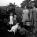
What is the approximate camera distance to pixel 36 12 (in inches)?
23.4

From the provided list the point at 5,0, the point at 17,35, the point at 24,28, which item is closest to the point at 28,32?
the point at 24,28

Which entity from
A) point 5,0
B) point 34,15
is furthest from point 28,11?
point 5,0

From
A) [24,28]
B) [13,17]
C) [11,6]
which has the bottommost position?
[24,28]

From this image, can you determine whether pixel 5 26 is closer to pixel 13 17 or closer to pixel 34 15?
pixel 13 17

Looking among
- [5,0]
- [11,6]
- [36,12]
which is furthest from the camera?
[5,0]

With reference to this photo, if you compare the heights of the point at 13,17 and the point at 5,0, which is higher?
the point at 5,0

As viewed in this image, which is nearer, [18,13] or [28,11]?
[28,11]

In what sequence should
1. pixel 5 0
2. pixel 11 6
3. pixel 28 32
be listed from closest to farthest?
pixel 28 32 < pixel 11 6 < pixel 5 0

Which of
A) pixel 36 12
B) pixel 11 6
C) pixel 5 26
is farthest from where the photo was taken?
pixel 5 26

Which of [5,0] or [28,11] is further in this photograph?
[5,0]

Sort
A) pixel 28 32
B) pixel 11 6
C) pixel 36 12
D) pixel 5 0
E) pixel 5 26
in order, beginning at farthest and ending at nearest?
pixel 5 0, pixel 5 26, pixel 11 6, pixel 28 32, pixel 36 12

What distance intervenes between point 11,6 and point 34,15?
0.32m

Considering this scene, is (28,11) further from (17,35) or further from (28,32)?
(17,35)

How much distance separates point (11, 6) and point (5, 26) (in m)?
0.31
